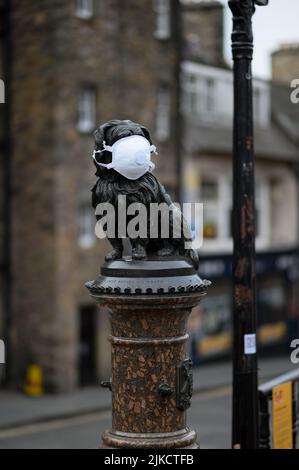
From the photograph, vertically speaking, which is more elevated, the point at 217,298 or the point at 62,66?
the point at 62,66

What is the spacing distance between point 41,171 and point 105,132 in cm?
1551

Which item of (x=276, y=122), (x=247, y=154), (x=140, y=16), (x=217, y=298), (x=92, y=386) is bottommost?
(x=92, y=386)

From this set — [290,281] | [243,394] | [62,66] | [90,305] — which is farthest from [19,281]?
[243,394]

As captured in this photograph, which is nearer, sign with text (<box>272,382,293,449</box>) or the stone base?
the stone base

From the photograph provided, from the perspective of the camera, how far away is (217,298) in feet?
85.0

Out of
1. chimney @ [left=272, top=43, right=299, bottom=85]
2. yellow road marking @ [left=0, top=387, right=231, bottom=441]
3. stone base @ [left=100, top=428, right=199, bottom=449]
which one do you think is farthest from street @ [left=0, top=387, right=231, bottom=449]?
chimney @ [left=272, top=43, right=299, bottom=85]

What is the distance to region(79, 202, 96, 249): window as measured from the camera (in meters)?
21.1

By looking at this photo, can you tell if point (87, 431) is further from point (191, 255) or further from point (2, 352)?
point (191, 255)

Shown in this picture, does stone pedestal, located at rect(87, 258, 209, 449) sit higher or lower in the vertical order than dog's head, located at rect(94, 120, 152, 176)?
lower

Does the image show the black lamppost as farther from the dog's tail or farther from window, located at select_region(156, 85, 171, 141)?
window, located at select_region(156, 85, 171, 141)

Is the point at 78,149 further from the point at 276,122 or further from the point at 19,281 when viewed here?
the point at 276,122

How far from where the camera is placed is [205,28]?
29.2m

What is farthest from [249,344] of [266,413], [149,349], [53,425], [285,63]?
[285,63]

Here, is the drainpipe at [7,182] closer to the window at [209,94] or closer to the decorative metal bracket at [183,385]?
the window at [209,94]
